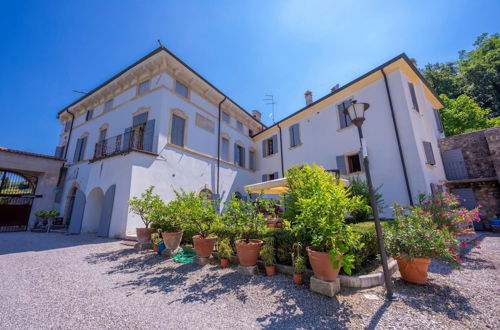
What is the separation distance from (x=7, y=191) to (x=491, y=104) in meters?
40.4

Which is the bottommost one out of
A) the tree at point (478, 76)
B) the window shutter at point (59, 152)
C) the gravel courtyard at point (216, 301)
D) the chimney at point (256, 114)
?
the gravel courtyard at point (216, 301)

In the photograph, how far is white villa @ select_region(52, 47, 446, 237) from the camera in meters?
8.84

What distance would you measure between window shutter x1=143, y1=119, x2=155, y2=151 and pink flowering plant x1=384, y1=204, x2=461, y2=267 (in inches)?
398

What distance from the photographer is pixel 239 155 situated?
15562mm

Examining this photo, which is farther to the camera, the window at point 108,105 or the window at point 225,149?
the window at point 225,149

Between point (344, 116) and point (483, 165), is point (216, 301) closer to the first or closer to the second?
point (344, 116)

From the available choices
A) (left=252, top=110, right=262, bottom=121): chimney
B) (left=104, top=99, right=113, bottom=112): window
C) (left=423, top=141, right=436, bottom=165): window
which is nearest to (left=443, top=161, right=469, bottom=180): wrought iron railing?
(left=423, top=141, right=436, bottom=165): window

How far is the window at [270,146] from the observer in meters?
15.3

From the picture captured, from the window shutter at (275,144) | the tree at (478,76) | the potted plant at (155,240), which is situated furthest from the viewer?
the tree at (478,76)

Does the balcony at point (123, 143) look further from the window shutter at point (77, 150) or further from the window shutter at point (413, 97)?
the window shutter at point (413, 97)

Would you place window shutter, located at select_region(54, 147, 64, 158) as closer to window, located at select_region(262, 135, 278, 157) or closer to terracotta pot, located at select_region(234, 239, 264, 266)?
window, located at select_region(262, 135, 278, 157)

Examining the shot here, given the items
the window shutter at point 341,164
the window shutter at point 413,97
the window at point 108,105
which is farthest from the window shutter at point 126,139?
the window shutter at point 413,97

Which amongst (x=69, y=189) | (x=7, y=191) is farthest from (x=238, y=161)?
(x=7, y=191)

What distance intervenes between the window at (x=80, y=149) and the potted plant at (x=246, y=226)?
46.3 feet
